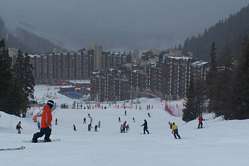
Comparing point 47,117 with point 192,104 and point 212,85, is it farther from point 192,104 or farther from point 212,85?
point 192,104

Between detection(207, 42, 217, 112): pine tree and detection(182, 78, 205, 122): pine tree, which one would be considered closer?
detection(207, 42, 217, 112): pine tree

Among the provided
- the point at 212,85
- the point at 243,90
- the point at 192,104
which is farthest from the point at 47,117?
the point at 192,104

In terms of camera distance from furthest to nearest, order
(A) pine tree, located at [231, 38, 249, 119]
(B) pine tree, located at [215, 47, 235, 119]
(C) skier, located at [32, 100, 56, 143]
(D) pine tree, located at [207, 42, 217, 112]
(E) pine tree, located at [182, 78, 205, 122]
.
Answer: (E) pine tree, located at [182, 78, 205, 122]
(D) pine tree, located at [207, 42, 217, 112]
(B) pine tree, located at [215, 47, 235, 119]
(A) pine tree, located at [231, 38, 249, 119]
(C) skier, located at [32, 100, 56, 143]

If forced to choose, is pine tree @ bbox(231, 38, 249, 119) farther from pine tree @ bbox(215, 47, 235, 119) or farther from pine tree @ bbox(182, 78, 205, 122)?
pine tree @ bbox(182, 78, 205, 122)

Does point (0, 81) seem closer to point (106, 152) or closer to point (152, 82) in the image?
point (106, 152)

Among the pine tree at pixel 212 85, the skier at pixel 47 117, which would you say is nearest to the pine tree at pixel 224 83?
the pine tree at pixel 212 85

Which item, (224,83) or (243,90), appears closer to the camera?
(243,90)

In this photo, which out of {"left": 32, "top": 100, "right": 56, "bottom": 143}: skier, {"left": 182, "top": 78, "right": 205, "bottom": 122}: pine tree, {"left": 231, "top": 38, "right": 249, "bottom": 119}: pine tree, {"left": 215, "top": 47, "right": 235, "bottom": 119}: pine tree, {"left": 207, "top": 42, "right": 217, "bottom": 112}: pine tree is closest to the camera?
{"left": 32, "top": 100, "right": 56, "bottom": 143}: skier

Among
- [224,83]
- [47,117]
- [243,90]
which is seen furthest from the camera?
[224,83]

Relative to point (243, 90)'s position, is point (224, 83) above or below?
above

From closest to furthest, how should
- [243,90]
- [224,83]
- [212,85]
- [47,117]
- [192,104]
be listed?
[47,117] < [243,90] < [224,83] < [212,85] < [192,104]

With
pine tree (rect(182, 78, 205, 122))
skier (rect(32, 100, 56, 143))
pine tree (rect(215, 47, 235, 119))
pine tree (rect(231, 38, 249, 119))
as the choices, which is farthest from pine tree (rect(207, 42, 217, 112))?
skier (rect(32, 100, 56, 143))

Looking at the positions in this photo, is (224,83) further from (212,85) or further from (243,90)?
(243,90)

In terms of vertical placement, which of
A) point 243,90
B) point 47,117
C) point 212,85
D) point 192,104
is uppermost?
point 212,85
